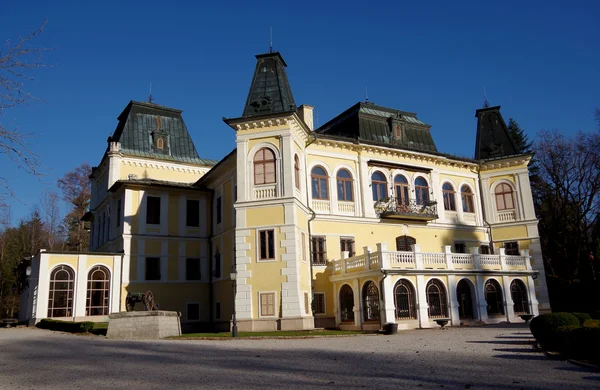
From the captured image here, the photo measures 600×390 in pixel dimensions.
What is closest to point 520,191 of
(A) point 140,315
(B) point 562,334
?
(B) point 562,334

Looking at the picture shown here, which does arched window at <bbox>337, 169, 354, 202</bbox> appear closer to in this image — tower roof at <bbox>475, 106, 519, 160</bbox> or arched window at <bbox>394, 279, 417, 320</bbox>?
arched window at <bbox>394, 279, 417, 320</bbox>

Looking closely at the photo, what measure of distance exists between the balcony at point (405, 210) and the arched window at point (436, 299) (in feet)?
19.2

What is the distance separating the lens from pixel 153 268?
1259 inches

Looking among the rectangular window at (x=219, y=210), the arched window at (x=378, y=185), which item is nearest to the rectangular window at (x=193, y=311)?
the rectangular window at (x=219, y=210)

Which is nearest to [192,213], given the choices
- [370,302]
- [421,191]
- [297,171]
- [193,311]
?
[193,311]

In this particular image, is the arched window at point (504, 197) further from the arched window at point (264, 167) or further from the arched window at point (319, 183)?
the arched window at point (264, 167)

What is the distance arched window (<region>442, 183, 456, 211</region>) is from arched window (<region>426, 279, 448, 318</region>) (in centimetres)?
894

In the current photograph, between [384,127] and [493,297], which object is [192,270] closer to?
[384,127]

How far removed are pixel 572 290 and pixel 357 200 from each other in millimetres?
17982

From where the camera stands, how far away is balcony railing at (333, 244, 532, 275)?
24312 mm

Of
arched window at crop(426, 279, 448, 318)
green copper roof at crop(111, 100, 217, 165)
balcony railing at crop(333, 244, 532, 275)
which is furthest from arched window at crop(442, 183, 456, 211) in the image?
green copper roof at crop(111, 100, 217, 165)

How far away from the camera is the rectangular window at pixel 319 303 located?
2694cm

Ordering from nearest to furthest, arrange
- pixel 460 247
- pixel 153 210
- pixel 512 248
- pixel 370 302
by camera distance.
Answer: pixel 370 302, pixel 153 210, pixel 460 247, pixel 512 248

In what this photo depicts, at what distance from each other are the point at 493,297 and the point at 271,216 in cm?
1312
